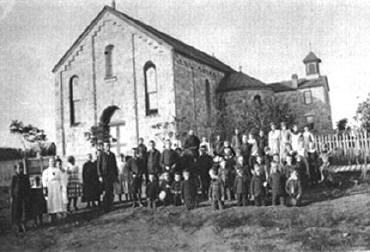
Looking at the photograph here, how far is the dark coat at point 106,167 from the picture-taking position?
14250 millimetres

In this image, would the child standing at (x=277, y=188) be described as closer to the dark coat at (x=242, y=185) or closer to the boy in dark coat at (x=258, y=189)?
the boy in dark coat at (x=258, y=189)

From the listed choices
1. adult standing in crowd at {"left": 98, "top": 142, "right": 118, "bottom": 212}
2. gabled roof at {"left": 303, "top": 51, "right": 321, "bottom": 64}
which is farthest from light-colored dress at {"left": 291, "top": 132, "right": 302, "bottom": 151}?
gabled roof at {"left": 303, "top": 51, "right": 321, "bottom": 64}

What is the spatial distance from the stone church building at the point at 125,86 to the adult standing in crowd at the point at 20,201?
487 inches

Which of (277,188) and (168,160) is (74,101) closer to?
(168,160)

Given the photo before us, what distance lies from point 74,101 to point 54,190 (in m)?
16.0

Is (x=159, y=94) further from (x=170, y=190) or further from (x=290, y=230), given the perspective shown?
(x=290, y=230)

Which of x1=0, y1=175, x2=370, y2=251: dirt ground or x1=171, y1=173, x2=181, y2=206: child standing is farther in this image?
x1=171, y1=173, x2=181, y2=206: child standing

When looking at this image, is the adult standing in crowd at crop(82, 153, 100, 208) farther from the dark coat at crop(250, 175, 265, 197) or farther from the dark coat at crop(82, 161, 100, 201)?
the dark coat at crop(250, 175, 265, 197)

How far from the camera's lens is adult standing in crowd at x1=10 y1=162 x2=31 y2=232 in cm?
1314

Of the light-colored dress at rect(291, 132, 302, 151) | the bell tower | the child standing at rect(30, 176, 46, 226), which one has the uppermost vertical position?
the bell tower

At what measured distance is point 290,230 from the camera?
11.1 meters

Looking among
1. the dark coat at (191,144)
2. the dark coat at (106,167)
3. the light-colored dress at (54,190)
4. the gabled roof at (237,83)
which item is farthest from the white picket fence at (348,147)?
the gabled roof at (237,83)

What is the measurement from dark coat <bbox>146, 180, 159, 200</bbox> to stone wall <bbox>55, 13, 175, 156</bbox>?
1213cm

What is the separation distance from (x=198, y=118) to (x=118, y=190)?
1330 cm
